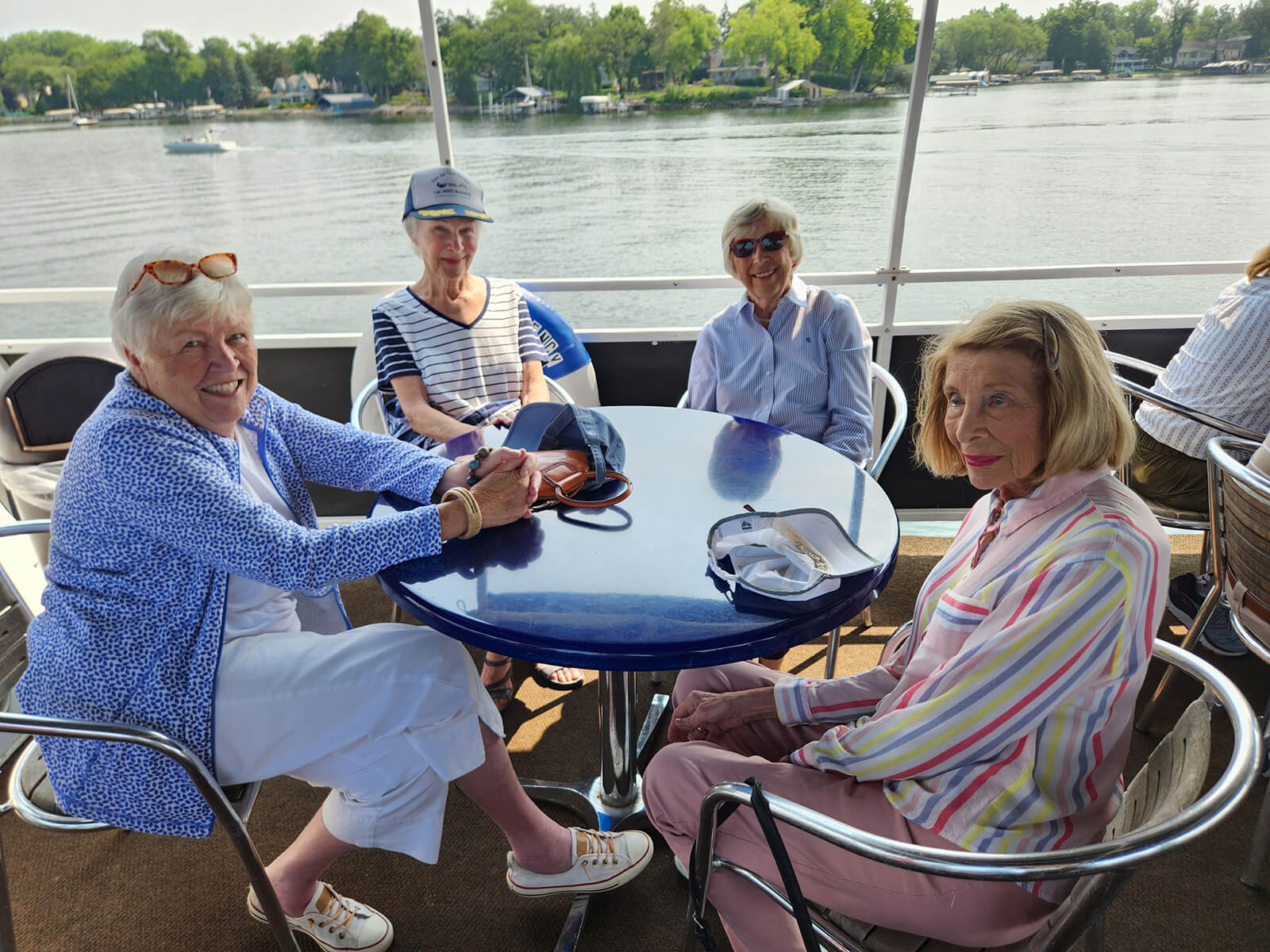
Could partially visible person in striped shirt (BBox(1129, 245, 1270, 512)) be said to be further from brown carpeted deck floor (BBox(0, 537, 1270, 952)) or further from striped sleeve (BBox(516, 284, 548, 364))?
striped sleeve (BBox(516, 284, 548, 364))

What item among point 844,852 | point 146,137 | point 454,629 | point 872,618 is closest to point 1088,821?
point 844,852

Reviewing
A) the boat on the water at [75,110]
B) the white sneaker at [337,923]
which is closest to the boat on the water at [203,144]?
the boat on the water at [75,110]

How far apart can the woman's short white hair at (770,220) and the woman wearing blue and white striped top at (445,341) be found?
81 centimetres

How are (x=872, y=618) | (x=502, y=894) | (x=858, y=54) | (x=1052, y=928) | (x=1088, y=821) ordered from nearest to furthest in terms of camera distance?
(x=1052, y=928), (x=1088, y=821), (x=502, y=894), (x=872, y=618), (x=858, y=54)

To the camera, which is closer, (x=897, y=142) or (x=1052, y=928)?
(x=1052, y=928)

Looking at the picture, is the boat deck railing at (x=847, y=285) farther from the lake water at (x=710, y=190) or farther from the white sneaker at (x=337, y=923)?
the white sneaker at (x=337, y=923)

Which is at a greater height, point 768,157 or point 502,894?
point 768,157

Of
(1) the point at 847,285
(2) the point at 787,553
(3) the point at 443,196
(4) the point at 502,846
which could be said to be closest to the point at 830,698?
(2) the point at 787,553

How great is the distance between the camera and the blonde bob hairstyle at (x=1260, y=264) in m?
2.55

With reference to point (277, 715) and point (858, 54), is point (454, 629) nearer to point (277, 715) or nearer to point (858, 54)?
point (277, 715)

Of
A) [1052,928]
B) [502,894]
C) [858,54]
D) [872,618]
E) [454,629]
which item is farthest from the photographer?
[858,54]

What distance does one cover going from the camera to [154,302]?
1.50 metres

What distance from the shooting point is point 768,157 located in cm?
361

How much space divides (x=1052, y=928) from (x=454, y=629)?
984mm
